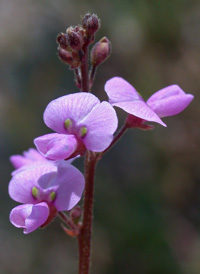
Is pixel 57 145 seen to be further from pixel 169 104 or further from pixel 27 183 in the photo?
pixel 169 104

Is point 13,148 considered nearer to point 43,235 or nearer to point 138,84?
point 43,235

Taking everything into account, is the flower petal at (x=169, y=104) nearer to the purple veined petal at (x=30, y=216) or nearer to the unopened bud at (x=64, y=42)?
the unopened bud at (x=64, y=42)

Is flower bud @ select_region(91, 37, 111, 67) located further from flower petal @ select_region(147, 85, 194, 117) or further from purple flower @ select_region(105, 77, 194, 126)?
flower petal @ select_region(147, 85, 194, 117)

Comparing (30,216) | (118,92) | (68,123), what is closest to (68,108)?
(68,123)

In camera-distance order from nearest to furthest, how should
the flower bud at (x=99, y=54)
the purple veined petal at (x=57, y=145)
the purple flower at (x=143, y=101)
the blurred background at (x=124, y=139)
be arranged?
the purple veined petal at (x=57, y=145), the purple flower at (x=143, y=101), the flower bud at (x=99, y=54), the blurred background at (x=124, y=139)

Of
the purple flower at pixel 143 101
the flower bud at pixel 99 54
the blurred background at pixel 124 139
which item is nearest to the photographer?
the purple flower at pixel 143 101

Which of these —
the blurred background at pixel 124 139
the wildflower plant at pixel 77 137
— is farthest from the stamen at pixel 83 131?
the blurred background at pixel 124 139
